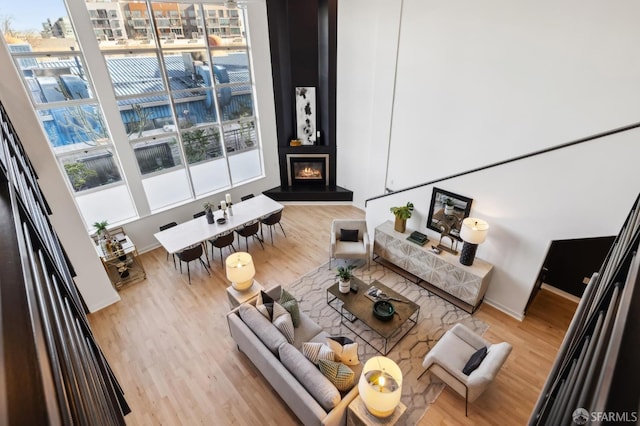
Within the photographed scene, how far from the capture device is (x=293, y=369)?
3.69m

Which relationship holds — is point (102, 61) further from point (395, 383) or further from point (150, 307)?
point (395, 383)

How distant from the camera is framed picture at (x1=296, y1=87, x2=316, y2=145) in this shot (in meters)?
8.19

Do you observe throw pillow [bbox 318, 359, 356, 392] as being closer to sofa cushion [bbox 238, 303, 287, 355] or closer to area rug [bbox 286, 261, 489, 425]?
sofa cushion [bbox 238, 303, 287, 355]

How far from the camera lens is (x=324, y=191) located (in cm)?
887

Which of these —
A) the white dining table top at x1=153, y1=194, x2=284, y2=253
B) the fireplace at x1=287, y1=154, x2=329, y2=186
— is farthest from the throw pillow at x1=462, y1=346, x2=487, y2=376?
the fireplace at x1=287, y1=154, x2=329, y2=186

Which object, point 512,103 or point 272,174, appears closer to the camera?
point 512,103

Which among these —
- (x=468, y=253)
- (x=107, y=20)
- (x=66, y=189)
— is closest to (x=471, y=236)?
(x=468, y=253)

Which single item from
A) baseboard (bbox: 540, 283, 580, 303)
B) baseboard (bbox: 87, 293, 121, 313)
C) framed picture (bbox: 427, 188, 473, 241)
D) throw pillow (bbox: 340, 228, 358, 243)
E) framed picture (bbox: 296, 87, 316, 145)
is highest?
framed picture (bbox: 296, 87, 316, 145)

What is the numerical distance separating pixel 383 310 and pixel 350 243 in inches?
76.5

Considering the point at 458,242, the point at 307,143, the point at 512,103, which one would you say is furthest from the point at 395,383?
the point at 307,143

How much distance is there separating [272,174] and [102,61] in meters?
4.44

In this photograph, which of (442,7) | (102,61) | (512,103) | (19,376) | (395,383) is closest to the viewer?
(19,376)

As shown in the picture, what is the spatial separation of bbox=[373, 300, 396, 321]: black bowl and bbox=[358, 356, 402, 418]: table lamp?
1311 mm

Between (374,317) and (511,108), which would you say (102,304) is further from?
(511,108)
